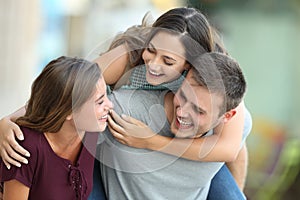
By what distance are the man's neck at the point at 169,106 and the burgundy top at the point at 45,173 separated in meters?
0.18

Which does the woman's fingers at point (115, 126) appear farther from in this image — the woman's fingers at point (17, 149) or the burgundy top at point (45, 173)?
the woman's fingers at point (17, 149)

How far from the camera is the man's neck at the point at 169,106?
1.40 m

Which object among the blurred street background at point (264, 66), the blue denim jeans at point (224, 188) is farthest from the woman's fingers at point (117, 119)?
the blurred street background at point (264, 66)

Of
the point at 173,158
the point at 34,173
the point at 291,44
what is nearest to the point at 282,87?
the point at 291,44

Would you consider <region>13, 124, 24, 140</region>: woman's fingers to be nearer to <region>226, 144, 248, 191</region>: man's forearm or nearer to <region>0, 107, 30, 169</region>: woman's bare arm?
<region>0, 107, 30, 169</region>: woman's bare arm

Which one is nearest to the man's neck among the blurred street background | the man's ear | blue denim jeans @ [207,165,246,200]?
the man's ear

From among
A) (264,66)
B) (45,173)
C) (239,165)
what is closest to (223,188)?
(239,165)

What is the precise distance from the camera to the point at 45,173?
1.27 m

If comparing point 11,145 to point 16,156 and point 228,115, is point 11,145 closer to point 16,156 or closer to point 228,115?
point 16,156

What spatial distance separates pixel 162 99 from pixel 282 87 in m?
2.45

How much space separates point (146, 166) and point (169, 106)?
14 centimetres

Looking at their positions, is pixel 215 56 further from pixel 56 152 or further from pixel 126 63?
pixel 56 152

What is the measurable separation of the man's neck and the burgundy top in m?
0.18

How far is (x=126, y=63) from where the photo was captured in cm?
142
